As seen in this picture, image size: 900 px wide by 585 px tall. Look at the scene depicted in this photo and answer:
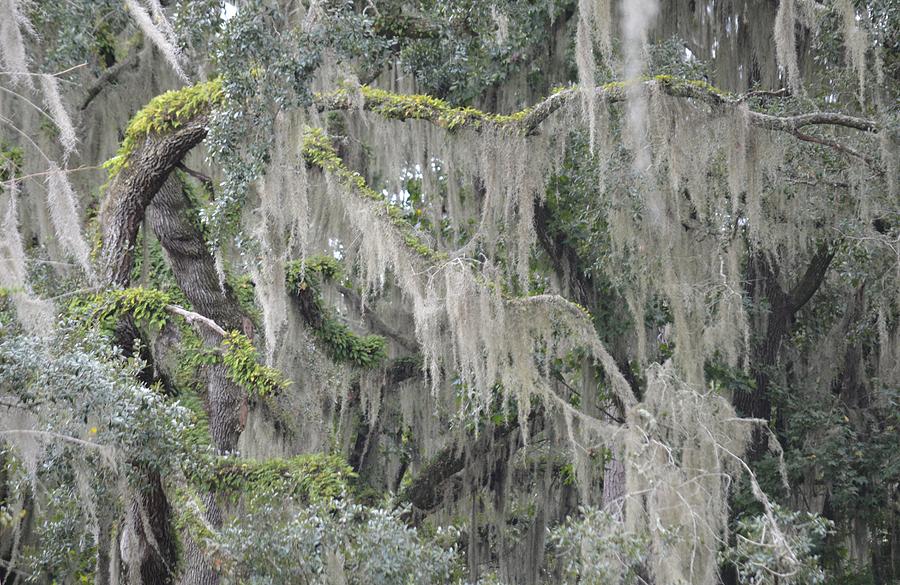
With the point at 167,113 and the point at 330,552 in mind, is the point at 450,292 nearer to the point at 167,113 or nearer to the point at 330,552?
the point at 330,552

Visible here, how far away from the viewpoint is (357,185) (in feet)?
23.6

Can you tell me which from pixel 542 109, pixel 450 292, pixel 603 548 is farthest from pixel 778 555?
pixel 542 109

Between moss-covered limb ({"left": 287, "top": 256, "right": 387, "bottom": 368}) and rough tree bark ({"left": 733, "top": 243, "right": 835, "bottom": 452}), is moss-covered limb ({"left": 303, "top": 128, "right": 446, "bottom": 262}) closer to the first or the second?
moss-covered limb ({"left": 287, "top": 256, "right": 387, "bottom": 368})

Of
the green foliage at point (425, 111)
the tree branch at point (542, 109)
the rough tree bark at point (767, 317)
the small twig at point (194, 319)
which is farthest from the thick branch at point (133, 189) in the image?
the rough tree bark at point (767, 317)

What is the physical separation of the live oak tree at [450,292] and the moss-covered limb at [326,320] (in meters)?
0.03

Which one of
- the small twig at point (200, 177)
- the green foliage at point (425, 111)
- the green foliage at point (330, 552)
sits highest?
the green foliage at point (425, 111)

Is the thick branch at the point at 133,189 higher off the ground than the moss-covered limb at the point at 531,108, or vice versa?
the moss-covered limb at the point at 531,108

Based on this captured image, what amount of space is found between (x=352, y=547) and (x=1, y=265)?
2235 mm

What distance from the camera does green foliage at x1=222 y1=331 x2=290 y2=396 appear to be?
21.8 feet

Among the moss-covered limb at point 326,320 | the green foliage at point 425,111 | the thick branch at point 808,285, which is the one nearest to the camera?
the green foliage at point 425,111

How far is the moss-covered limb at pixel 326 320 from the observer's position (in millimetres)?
8203

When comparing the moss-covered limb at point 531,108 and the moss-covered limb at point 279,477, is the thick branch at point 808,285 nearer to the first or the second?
the moss-covered limb at point 531,108

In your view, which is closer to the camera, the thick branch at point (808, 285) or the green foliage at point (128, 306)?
the green foliage at point (128, 306)

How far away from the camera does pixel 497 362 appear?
6.89 meters
